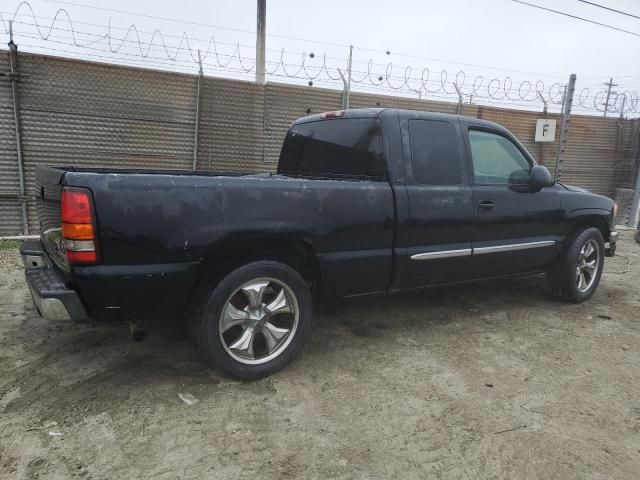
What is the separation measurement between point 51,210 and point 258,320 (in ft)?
4.72

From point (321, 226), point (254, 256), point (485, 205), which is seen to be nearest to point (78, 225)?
point (254, 256)

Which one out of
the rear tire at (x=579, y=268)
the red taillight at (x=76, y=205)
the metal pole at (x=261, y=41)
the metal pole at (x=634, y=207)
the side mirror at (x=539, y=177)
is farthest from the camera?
the metal pole at (x=634, y=207)

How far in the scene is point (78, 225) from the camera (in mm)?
2387

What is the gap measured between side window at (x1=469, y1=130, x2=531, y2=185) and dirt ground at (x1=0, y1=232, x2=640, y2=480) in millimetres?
1308

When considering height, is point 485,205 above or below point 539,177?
below

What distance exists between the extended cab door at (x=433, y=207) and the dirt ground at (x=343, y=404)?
0.59 metres

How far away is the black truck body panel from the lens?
2496mm

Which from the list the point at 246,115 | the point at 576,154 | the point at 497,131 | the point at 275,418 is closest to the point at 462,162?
the point at 497,131

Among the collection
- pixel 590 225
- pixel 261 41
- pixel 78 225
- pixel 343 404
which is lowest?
pixel 343 404

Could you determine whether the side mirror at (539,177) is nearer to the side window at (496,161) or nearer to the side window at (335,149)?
the side window at (496,161)

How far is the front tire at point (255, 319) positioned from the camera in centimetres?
280

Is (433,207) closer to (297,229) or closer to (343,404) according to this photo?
(297,229)

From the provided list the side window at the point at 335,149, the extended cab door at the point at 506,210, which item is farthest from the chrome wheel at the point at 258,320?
the extended cab door at the point at 506,210

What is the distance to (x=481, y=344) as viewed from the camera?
371 cm
